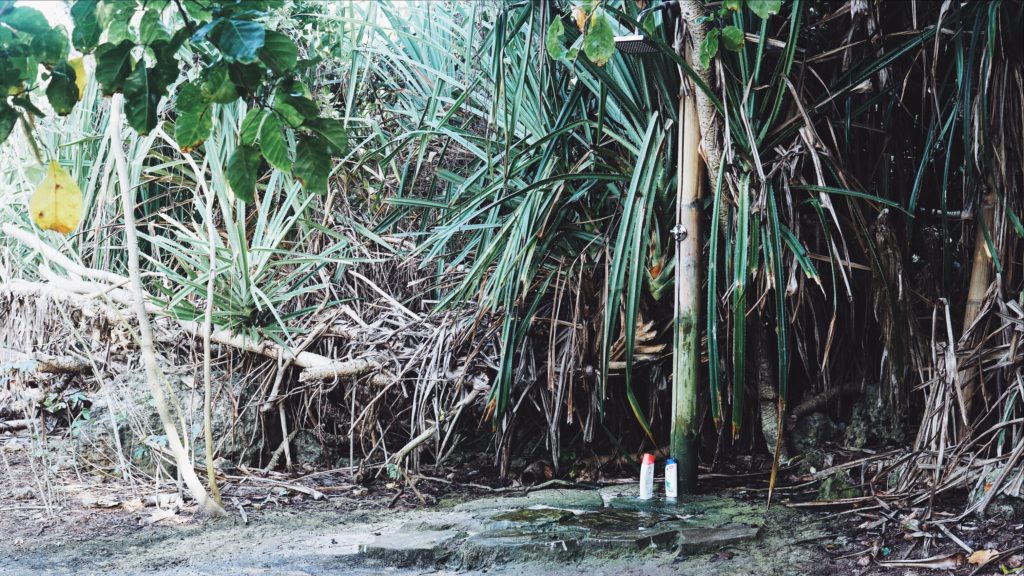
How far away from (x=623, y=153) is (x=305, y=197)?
188 centimetres

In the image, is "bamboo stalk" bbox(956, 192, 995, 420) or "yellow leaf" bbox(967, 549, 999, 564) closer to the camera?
"yellow leaf" bbox(967, 549, 999, 564)

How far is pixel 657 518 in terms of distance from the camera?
8.90 ft

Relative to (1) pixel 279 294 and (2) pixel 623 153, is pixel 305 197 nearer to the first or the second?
(1) pixel 279 294

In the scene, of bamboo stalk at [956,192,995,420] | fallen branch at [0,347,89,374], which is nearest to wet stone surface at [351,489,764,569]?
bamboo stalk at [956,192,995,420]

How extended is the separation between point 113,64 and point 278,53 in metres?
0.27

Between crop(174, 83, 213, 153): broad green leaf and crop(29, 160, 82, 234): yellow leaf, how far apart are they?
33 cm

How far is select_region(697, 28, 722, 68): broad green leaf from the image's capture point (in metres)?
2.64

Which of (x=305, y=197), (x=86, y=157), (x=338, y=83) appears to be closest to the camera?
(x=305, y=197)

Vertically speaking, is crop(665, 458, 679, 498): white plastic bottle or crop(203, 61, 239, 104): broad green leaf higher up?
crop(203, 61, 239, 104): broad green leaf

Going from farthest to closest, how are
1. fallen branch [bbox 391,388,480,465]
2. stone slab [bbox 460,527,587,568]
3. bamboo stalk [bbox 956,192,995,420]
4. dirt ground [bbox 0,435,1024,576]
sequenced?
fallen branch [bbox 391,388,480,465] → bamboo stalk [bbox 956,192,995,420] → stone slab [bbox 460,527,587,568] → dirt ground [bbox 0,435,1024,576]

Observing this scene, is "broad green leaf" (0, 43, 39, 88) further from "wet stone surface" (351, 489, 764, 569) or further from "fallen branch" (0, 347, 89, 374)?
"fallen branch" (0, 347, 89, 374)

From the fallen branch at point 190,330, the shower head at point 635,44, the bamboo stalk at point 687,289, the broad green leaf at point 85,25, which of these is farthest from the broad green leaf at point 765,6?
the fallen branch at point 190,330

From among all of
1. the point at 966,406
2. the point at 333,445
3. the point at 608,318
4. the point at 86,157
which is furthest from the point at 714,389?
the point at 86,157

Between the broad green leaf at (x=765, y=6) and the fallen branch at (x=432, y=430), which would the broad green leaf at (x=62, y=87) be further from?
the fallen branch at (x=432, y=430)
